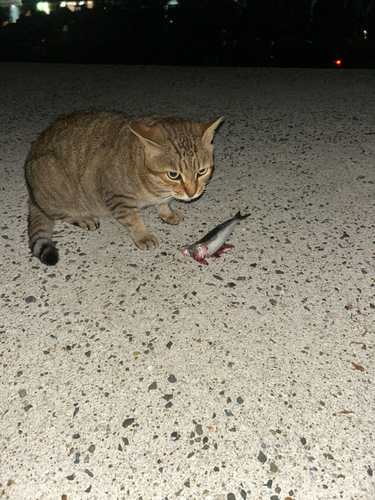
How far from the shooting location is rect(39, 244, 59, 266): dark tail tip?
1959 mm

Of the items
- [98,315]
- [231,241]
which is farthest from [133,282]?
[231,241]

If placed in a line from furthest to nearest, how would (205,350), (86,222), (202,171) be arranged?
1. (86,222)
2. (202,171)
3. (205,350)

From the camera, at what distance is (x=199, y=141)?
200 cm

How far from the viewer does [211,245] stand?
79.9 inches

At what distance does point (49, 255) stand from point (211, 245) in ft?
2.76

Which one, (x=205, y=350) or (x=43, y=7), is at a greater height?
(x=43, y=7)

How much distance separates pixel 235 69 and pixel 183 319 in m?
4.33

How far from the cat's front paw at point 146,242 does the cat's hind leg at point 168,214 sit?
0.77 ft

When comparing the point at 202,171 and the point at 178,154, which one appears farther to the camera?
the point at 202,171

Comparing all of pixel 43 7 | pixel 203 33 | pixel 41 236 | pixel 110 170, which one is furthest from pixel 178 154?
pixel 43 7

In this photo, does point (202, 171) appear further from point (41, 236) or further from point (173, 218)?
point (41, 236)

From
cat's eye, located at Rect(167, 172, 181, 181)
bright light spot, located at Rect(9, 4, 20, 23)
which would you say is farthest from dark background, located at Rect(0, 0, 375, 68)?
cat's eye, located at Rect(167, 172, 181, 181)

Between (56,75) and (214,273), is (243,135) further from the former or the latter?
(56,75)

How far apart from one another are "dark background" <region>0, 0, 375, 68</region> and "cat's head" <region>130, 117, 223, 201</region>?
400cm
